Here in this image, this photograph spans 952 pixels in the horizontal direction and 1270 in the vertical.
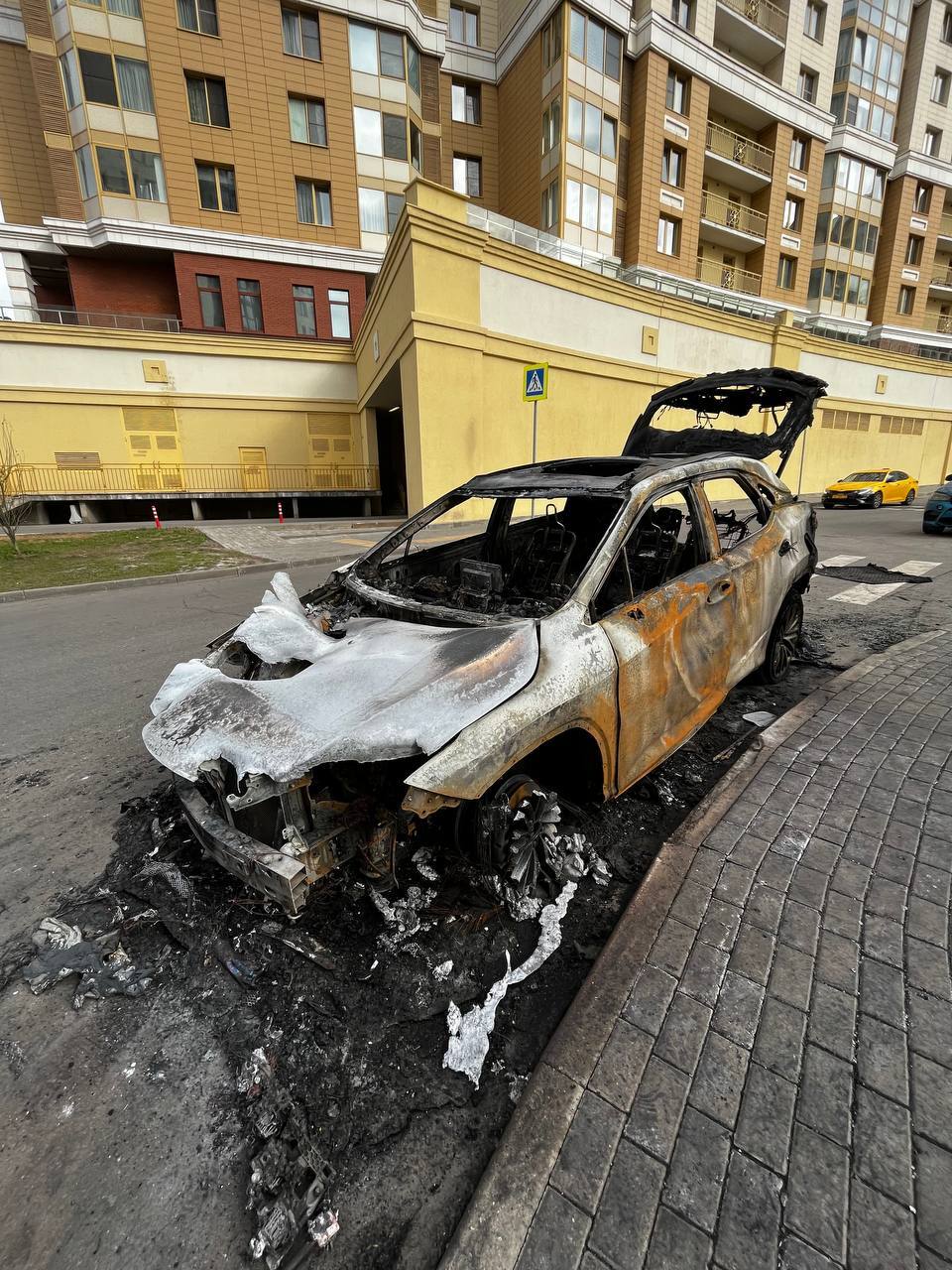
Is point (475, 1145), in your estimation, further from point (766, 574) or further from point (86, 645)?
point (86, 645)

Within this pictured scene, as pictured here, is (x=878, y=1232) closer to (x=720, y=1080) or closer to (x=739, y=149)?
(x=720, y=1080)

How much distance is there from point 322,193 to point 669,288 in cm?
1452

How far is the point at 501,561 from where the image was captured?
4574 mm

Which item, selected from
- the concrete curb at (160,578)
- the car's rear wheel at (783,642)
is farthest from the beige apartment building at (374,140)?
the car's rear wheel at (783,642)

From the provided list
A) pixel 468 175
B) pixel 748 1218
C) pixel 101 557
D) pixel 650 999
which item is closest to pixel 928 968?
pixel 650 999

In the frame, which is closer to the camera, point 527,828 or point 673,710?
point 527,828

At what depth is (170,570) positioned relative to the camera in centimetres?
984

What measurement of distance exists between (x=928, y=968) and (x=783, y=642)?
111 inches

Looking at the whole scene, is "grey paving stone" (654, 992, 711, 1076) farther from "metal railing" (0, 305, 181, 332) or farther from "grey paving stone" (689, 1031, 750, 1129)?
"metal railing" (0, 305, 181, 332)

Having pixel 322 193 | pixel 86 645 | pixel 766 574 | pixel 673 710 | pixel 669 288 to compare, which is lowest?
pixel 86 645

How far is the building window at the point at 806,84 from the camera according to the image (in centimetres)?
2811

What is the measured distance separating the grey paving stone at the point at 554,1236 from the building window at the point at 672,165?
3235cm

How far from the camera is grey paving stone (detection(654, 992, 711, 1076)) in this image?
1697 mm

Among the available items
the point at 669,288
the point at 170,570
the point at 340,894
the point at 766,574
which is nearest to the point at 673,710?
the point at 766,574
